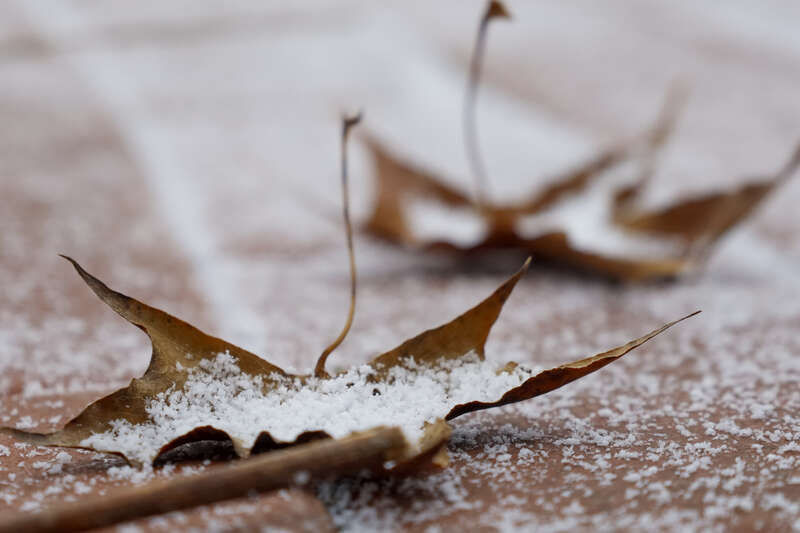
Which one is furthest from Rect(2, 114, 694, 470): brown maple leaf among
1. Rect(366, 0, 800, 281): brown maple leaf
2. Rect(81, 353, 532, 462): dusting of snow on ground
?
Rect(366, 0, 800, 281): brown maple leaf

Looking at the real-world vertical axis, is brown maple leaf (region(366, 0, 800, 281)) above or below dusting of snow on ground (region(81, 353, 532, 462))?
above

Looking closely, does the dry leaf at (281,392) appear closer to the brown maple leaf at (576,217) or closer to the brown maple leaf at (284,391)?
the brown maple leaf at (284,391)

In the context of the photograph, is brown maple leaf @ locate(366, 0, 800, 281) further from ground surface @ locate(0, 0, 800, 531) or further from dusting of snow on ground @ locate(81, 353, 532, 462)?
dusting of snow on ground @ locate(81, 353, 532, 462)

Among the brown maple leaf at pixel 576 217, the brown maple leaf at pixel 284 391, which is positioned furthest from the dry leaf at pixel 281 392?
the brown maple leaf at pixel 576 217

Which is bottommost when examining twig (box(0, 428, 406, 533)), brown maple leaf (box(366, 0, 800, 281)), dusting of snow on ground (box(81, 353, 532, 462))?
twig (box(0, 428, 406, 533))

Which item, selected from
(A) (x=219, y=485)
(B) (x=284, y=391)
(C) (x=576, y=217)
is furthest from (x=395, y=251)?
(A) (x=219, y=485)

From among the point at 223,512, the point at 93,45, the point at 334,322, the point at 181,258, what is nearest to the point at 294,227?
the point at 181,258
